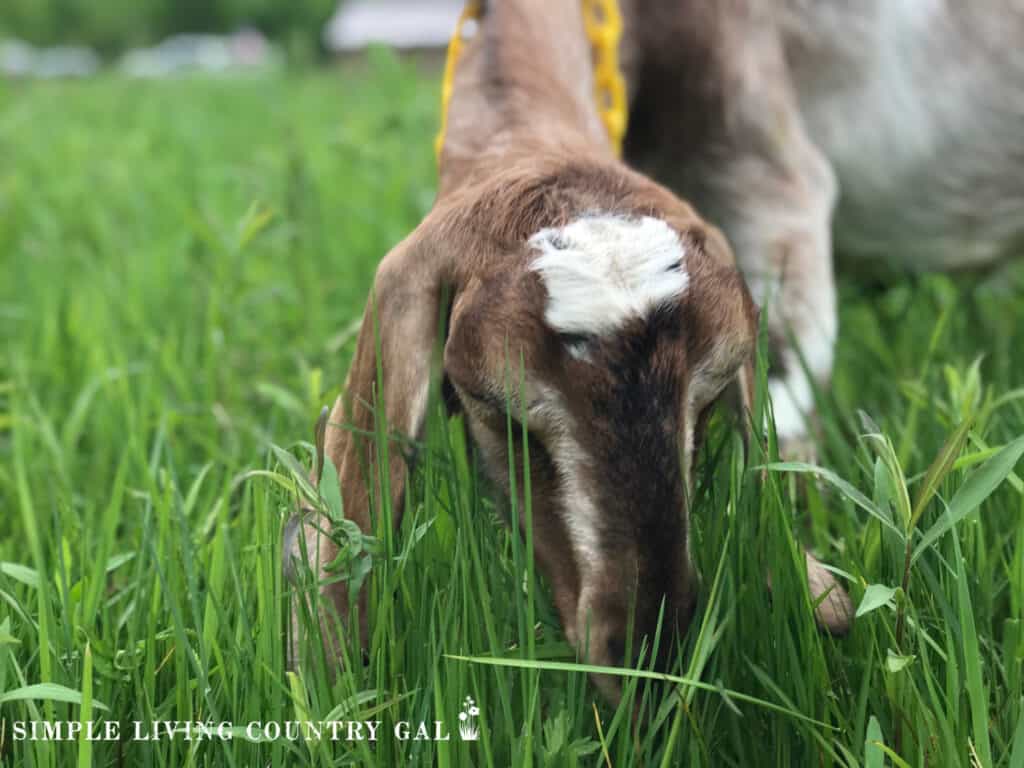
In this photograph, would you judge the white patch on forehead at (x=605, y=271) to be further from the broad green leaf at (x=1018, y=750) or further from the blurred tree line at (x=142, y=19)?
the blurred tree line at (x=142, y=19)

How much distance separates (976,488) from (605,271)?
19.3 inches

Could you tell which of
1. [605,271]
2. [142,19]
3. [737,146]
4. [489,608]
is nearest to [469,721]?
[489,608]

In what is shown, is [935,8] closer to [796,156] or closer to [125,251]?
[796,156]

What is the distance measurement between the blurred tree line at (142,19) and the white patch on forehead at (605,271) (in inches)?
1144

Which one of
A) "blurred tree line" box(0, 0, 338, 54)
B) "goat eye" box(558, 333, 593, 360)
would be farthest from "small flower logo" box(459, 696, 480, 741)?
"blurred tree line" box(0, 0, 338, 54)

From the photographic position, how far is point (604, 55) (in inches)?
100

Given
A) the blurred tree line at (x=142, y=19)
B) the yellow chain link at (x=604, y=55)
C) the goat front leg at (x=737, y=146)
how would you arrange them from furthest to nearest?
the blurred tree line at (x=142, y=19), the goat front leg at (x=737, y=146), the yellow chain link at (x=604, y=55)

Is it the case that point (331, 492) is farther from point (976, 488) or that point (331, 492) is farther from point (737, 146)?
point (737, 146)

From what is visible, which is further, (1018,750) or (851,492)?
(851,492)

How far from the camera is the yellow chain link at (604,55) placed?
8.07ft

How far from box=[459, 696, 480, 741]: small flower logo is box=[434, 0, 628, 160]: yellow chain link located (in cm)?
122

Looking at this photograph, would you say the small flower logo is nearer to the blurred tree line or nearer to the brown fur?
the brown fur

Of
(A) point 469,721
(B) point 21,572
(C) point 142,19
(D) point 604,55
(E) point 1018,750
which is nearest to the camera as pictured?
(E) point 1018,750

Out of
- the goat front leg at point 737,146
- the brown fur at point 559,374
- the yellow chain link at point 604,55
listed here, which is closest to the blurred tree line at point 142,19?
the goat front leg at point 737,146
